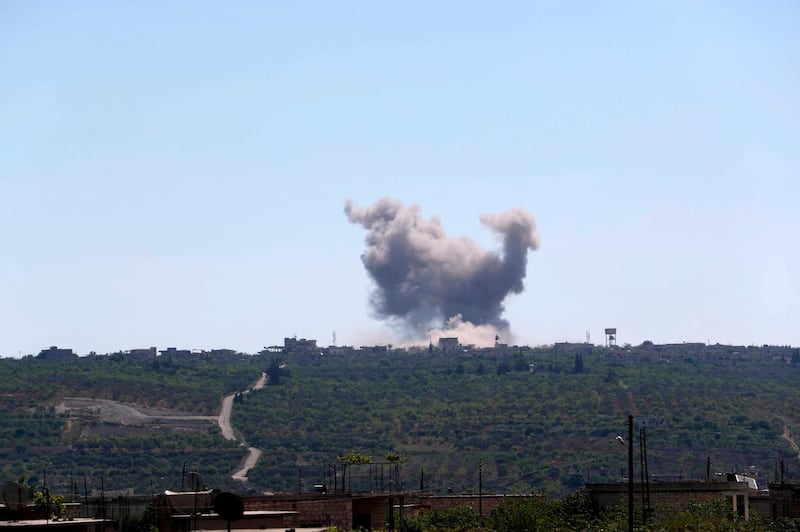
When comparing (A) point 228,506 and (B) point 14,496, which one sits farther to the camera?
(B) point 14,496

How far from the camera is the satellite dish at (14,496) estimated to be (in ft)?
181

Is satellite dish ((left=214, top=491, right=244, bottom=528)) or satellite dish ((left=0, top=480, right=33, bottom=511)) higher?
satellite dish ((left=214, top=491, right=244, bottom=528))

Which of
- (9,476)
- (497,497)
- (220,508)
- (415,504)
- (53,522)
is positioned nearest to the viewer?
(220,508)

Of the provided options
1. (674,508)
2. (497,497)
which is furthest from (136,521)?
(497,497)

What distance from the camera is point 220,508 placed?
129 ft

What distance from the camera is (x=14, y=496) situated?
181 ft

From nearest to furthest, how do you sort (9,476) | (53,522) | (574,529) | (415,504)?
(53,522) → (574,529) → (415,504) → (9,476)

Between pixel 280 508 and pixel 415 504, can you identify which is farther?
pixel 415 504

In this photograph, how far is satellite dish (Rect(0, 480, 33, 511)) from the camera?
5503cm

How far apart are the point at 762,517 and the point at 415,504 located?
21.6 meters

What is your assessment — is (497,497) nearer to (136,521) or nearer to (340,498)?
(340,498)

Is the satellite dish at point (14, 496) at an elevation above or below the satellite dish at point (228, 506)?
below

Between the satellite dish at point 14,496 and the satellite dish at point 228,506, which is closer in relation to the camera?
the satellite dish at point 228,506

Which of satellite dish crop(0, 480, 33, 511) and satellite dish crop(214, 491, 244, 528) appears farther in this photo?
satellite dish crop(0, 480, 33, 511)
